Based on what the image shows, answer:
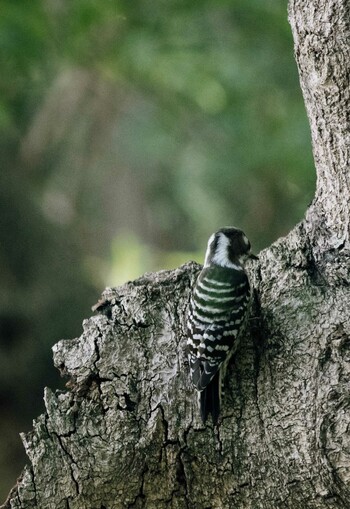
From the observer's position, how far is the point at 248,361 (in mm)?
4535

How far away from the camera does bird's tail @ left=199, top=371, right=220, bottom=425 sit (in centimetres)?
433

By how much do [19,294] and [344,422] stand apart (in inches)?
208

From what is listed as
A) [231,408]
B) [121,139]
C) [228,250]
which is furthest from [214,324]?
[121,139]

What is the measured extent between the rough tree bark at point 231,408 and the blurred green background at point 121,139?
424 cm

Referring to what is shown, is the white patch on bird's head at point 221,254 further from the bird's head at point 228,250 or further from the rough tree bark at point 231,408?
the rough tree bark at point 231,408

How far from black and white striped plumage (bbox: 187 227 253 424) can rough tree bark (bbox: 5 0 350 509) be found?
82mm

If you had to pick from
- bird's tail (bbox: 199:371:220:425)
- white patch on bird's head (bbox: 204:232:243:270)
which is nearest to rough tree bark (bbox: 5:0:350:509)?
bird's tail (bbox: 199:371:220:425)

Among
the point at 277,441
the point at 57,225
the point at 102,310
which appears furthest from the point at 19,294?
the point at 277,441

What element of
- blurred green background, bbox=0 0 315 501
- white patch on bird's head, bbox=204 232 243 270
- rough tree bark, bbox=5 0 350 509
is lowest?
rough tree bark, bbox=5 0 350 509

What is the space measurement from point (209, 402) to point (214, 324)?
1.63ft

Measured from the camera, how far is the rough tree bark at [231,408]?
431 centimetres

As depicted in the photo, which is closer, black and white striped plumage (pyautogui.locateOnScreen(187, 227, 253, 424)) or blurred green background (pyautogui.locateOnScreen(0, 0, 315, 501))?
black and white striped plumage (pyautogui.locateOnScreen(187, 227, 253, 424))

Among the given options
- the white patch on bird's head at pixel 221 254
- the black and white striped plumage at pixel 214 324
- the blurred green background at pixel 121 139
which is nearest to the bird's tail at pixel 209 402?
the black and white striped plumage at pixel 214 324

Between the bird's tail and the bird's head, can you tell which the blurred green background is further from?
the bird's tail
